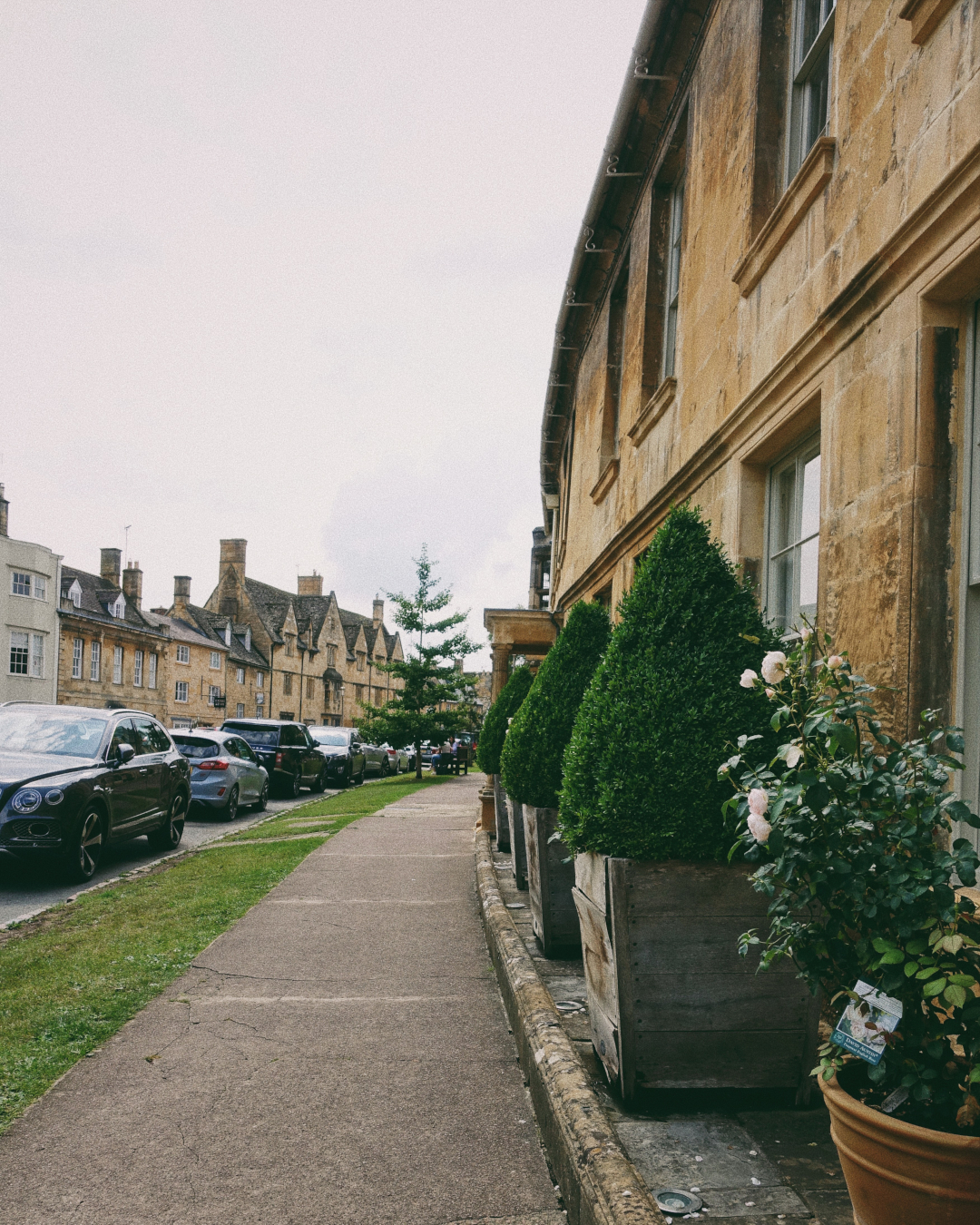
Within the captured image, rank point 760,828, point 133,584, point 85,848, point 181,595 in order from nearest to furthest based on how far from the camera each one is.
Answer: point 760,828 → point 85,848 → point 133,584 → point 181,595

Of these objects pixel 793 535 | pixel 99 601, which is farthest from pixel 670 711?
pixel 99 601

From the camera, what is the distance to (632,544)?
374 inches

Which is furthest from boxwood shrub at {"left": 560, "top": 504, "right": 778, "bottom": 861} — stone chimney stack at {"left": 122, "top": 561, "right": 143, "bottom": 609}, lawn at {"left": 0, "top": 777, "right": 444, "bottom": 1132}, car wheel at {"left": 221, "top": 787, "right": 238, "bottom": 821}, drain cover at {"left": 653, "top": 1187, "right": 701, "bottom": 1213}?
stone chimney stack at {"left": 122, "top": 561, "right": 143, "bottom": 609}

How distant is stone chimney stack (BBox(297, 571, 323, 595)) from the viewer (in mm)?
76438

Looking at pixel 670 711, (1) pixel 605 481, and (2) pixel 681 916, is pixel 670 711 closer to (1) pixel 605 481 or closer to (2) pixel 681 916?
(2) pixel 681 916

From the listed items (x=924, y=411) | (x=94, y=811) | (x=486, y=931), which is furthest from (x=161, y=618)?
(x=924, y=411)

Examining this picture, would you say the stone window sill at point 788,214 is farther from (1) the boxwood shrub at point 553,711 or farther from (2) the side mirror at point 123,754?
(2) the side mirror at point 123,754

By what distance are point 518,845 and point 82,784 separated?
451 centimetres

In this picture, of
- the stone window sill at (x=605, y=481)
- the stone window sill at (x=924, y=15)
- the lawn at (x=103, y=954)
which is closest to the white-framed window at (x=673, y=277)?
the stone window sill at (x=605, y=481)

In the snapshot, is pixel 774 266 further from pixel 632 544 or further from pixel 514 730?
pixel 632 544

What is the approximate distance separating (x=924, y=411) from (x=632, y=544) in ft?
18.7

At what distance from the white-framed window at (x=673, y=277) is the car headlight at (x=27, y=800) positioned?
23.0ft

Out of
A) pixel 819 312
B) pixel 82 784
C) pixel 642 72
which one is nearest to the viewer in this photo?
pixel 819 312

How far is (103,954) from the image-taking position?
6.22 metres
